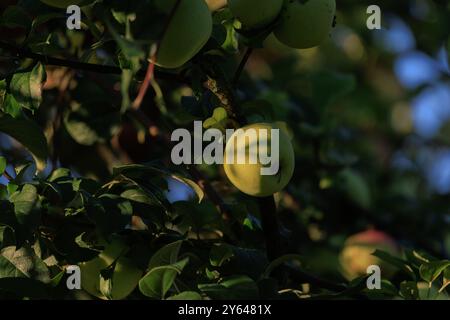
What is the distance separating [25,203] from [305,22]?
1.27ft

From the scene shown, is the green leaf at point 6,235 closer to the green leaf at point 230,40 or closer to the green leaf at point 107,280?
the green leaf at point 107,280

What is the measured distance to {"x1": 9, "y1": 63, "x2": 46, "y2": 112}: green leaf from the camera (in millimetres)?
1082

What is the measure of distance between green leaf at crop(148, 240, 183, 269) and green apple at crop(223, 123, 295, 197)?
104 millimetres

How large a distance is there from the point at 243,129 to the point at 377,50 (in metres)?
2.50

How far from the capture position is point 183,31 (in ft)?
3.09

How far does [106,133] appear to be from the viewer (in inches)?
54.4

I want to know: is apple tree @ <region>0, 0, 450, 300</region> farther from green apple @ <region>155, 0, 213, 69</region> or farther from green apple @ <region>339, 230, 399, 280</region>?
green apple @ <region>339, 230, 399, 280</region>

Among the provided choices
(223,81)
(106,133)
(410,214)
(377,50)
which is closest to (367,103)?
(377,50)

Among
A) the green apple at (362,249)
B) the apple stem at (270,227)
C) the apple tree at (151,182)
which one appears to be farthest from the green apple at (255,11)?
the green apple at (362,249)

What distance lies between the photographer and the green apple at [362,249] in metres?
1.97

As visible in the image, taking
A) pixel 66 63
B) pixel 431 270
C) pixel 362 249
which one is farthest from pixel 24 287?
pixel 362 249

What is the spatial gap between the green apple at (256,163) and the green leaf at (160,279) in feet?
0.42
